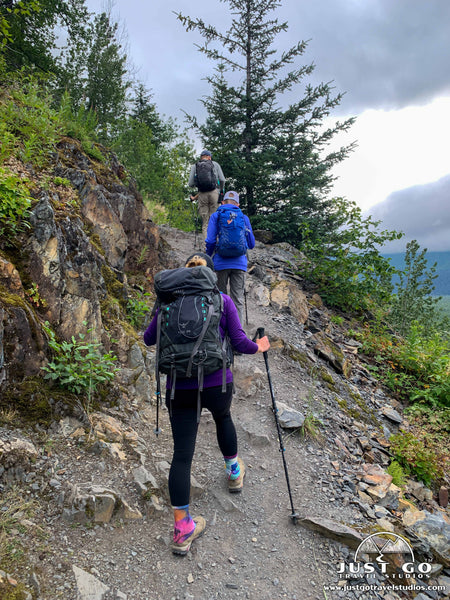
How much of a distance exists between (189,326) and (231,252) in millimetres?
3309

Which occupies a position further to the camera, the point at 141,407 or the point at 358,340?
the point at 358,340

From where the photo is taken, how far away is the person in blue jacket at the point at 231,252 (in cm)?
623

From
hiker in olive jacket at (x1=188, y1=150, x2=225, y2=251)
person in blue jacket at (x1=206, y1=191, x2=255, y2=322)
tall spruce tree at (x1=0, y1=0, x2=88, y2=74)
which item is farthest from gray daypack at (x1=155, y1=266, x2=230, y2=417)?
tall spruce tree at (x1=0, y1=0, x2=88, y2=74)

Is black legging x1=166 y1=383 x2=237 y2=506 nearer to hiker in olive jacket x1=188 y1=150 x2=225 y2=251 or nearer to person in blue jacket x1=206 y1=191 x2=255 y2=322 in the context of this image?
person in blue jacket x1=206 y1=191 x2=255 y2=322

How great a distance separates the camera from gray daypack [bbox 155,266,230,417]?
3090mm

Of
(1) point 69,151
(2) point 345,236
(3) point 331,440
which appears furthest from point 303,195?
(3) point 331,440

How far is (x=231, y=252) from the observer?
6207mm

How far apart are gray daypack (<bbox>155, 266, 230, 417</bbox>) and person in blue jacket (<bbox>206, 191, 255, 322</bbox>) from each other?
2992 millimetres

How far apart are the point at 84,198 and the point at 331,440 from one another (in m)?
6.43

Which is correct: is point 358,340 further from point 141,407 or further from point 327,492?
point 141,407

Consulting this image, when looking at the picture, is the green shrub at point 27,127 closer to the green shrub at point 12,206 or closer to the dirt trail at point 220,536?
the green shrub at point 12,206

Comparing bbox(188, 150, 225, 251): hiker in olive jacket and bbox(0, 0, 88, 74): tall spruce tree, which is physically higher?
bbox(0, 0, 88, 74): tall spruce tree

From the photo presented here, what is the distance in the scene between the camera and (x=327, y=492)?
437 cm

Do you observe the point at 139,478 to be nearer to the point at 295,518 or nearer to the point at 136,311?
the point at 295,518
